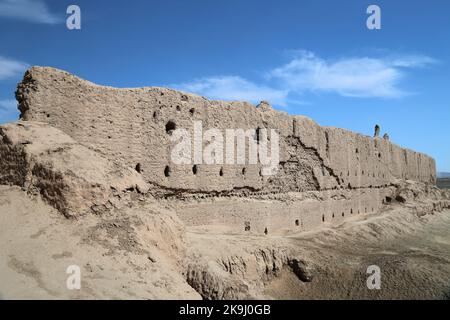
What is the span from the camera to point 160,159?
747cm

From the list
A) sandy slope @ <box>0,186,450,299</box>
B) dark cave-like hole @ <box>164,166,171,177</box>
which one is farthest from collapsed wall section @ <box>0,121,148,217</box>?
dark cave-like hole @ <box>164,166,171,177</box>

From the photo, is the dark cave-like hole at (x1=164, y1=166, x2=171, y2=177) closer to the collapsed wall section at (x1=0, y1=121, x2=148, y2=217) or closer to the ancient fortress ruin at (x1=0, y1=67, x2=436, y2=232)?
the ancient fortress ruin at (x1=0, y1=67, x2=436, y2=232)

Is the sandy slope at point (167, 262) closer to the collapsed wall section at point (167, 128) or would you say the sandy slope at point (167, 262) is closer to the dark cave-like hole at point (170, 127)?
the collapsed wall section at point (167, 128)

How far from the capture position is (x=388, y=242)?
35.9 feet

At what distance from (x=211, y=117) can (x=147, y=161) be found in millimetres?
2044

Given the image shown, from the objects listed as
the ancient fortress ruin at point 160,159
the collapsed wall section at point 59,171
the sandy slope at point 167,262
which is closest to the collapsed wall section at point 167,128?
the ancient fortress ruin at point 160,159

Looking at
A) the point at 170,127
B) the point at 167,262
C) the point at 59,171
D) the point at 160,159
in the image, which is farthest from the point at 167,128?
the point at 167,262

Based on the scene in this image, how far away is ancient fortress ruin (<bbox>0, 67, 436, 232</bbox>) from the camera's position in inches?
193

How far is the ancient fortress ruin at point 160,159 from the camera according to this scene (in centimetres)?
490

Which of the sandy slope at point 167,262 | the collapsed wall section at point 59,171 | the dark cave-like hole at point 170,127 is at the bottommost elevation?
the sandy slope at point 167,262

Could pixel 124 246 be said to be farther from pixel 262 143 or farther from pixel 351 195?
pixel 351 195

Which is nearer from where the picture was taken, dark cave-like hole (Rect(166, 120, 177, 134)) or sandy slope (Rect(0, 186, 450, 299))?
sandy slope (Rect(0, 186, 450, 299))
